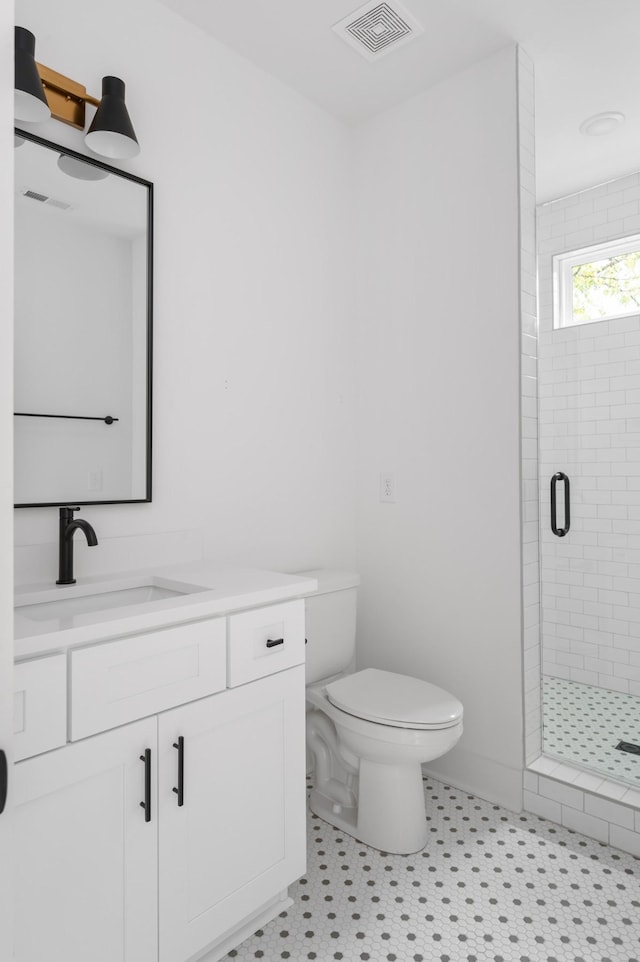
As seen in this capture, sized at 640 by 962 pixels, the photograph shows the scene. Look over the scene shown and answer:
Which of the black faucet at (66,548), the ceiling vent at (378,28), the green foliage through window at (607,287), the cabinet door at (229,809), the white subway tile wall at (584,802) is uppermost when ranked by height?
the ceiling vent at (378,28)

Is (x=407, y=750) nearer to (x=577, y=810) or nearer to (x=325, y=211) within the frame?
(x=577, y=810)

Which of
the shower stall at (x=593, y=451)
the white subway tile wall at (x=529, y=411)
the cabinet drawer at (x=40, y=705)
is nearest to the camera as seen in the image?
the cabinet drawer at (x=40, y=705)

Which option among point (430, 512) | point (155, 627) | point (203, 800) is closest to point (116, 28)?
point (155, 627)

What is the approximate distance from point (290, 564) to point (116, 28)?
1.82m

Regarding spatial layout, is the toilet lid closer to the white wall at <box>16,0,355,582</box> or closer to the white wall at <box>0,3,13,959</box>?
the white wall at <box>16,0,355,582</box>

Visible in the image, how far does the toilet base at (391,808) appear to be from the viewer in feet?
5.91

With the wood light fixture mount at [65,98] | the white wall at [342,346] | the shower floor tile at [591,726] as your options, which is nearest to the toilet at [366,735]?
the white wall at [342,346]

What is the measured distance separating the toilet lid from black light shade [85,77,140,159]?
175cm

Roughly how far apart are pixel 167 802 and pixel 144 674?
0.28 m

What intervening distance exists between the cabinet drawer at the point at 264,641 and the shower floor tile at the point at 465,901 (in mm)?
662

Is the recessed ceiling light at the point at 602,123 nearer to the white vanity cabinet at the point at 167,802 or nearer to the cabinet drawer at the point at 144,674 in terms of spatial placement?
the white vanity cabinet at the point at 167,802

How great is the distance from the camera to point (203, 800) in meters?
1.31

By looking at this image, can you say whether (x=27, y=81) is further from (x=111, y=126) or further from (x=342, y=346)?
(x=342, y=346)

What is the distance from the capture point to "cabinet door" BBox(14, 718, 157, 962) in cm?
103
